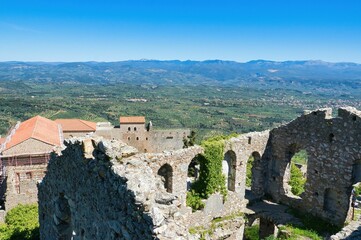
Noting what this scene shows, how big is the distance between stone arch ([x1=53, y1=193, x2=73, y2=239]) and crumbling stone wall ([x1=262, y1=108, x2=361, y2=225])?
12.9m

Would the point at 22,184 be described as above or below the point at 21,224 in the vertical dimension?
above

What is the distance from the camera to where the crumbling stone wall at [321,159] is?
16828 mm

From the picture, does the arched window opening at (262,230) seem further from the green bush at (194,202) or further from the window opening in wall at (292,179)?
the green bush at (194,202)

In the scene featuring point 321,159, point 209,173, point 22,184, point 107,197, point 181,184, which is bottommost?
point 22,184

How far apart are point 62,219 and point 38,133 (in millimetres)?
21755

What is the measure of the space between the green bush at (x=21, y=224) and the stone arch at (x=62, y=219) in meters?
6.08

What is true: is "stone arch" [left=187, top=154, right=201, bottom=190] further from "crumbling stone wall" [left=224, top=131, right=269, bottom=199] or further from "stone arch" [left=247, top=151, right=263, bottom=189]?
"stone arch" [left=247, top=151, right=263, bottom=189]

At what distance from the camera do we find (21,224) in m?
20.5

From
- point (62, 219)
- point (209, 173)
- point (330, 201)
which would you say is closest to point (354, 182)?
→ point (330, 201)

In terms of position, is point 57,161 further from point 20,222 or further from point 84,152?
point 20,222

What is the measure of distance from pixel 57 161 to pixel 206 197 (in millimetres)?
9059

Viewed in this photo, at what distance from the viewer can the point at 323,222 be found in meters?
18.0

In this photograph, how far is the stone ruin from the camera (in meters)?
6.48

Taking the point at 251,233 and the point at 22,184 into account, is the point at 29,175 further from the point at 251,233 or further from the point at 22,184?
the point at 251,233
